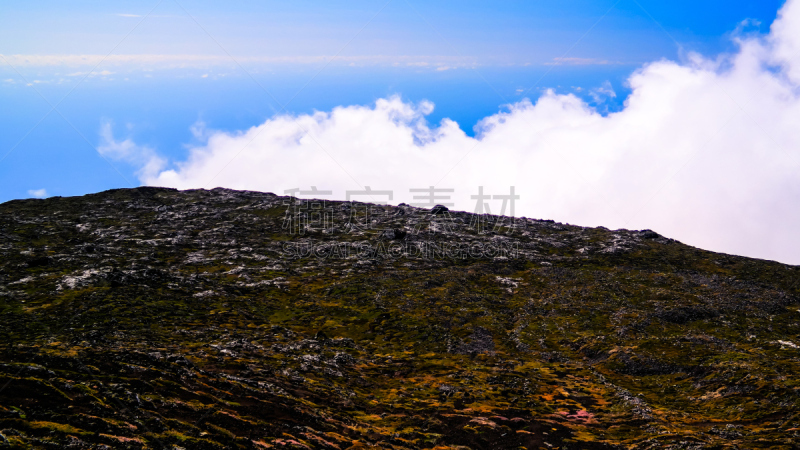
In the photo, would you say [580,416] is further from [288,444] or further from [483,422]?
[288,444]

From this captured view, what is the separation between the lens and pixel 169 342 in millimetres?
41875

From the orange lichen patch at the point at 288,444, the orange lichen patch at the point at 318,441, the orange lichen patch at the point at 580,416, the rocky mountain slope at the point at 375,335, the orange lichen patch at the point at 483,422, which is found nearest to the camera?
the orange lichen patch at the point at 288,444

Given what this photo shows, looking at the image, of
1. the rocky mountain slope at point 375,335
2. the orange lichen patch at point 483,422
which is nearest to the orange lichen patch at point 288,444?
the rocky mountain slope at point 375,335

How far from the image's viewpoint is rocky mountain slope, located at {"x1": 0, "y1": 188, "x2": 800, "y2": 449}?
83.8ft

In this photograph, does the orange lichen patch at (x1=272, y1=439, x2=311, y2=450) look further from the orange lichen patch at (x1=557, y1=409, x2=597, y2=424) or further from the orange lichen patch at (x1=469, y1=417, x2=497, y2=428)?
the orange lichen patch at (x1=557, y1=409, x2=597, y2=424)

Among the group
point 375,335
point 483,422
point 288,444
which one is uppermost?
point 288,444

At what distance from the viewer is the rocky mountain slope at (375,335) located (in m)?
25.5

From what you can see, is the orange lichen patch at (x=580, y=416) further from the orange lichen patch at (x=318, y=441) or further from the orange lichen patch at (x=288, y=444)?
the orange lichen patch at (x=288, y=444)

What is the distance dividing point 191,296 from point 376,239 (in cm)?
4651

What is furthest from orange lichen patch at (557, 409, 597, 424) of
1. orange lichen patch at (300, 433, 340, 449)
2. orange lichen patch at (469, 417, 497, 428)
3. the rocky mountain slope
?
orange lichen patch at (300, 433, 340, 449)

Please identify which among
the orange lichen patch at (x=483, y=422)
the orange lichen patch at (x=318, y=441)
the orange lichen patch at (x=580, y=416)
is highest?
the orange lichen patch at (x=318, y=441)

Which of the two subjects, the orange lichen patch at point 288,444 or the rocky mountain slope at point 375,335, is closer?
the orange lichen patch at point 288,444

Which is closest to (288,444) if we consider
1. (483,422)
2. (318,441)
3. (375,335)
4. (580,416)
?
(318,441)

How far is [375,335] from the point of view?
56.2 metres
